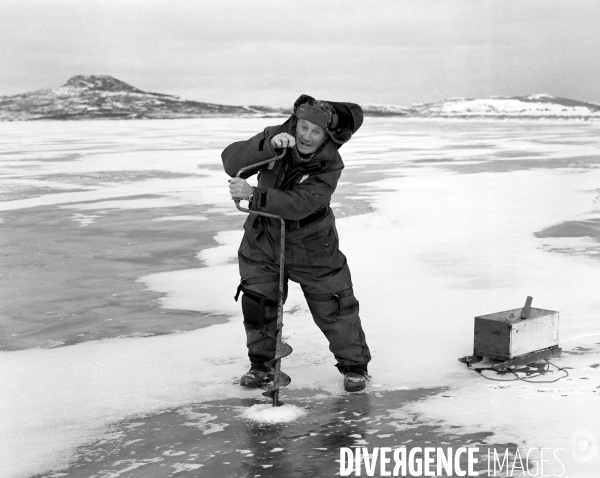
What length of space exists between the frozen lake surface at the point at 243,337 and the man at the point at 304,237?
0.24 metres

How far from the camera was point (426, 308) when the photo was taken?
5.20 meters

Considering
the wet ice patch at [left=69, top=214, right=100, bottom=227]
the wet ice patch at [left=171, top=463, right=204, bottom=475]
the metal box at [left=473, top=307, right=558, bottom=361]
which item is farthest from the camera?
the wet ice patch at [left=69, top=214, right=100, bottom=227]

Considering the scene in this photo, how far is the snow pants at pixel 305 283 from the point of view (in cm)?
378

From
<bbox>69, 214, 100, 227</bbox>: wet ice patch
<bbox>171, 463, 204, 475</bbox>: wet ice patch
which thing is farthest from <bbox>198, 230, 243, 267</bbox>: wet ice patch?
<bbox>171, 463, 204, 475</bbox>: wet ice patch

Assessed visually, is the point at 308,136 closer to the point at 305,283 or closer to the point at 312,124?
the point at 312,124

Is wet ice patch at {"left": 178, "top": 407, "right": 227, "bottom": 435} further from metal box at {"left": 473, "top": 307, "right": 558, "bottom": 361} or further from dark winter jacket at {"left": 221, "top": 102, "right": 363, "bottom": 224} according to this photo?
metal box at {"left": 473, "top": 307, "right": 558, "bottom": 361}

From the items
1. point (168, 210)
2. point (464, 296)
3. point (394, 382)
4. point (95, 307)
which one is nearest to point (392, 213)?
point (168, 210)

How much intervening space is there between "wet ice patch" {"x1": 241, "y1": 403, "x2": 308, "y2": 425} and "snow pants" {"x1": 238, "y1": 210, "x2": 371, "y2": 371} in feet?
1.26

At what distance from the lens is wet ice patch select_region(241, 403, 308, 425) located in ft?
11.3

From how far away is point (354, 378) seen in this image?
12.5 feet

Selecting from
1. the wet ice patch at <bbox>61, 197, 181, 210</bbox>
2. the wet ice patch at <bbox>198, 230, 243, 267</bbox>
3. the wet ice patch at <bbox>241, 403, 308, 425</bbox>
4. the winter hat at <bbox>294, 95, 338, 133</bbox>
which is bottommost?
the wet ice patch at <bbox>241, 403, 308, 425</bbox>

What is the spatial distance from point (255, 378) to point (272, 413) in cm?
40

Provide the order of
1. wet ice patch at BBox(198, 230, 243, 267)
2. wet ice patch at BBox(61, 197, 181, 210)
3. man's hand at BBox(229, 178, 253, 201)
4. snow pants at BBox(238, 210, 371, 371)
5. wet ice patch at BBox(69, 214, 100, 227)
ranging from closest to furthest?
man's hand at BBox(229, 178, 253, 201)
snow pants at BBox(238, 210, 371, 371)
wet ice patch at BBox(198, 230, 243, 267)
wet ice patch at BBox(69, 214, 100, 227)
wet ice patch at BBox(61, 197, 181, 210)

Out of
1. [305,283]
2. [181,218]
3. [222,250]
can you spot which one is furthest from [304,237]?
[181,218]
